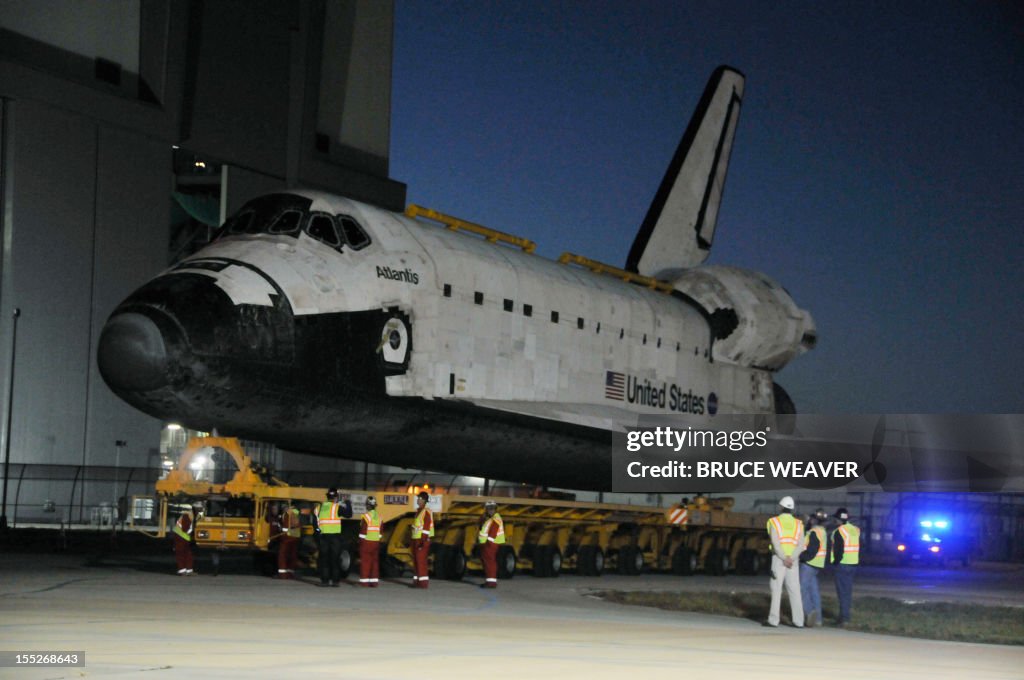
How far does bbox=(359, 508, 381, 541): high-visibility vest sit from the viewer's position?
13.6 meters

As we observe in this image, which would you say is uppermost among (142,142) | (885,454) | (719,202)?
(142,142)

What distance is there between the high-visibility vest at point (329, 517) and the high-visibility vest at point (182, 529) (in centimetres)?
149

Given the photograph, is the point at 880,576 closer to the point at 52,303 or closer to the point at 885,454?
the point at 885,454

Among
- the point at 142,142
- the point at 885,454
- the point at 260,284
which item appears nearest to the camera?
the point at 260,284

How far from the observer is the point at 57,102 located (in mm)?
32625

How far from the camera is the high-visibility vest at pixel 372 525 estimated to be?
13.6 m

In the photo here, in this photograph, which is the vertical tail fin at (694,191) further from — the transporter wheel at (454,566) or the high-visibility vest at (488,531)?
the high-visibility vest at (488,531)

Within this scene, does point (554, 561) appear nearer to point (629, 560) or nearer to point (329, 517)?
point (629, 560)

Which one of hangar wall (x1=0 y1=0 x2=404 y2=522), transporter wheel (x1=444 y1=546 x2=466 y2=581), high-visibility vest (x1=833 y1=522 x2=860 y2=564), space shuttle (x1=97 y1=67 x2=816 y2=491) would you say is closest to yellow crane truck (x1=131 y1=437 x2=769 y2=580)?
transporter wheel (x1=444 y1=546 x2=466 y2=581)

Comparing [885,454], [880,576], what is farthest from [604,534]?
[880,576]

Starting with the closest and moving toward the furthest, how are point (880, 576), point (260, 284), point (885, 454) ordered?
point (260, 284), point (885, 454), point (880, 576)

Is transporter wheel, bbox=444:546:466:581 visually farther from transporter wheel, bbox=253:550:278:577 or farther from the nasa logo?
the nasa logo

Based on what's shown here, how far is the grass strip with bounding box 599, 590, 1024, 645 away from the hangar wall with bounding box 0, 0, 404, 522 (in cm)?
1947

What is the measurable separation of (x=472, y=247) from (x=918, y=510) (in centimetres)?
1935
